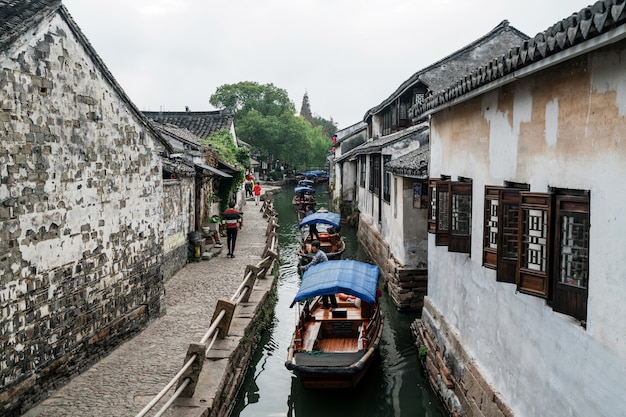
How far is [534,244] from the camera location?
5.88 meters

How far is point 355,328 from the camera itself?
11.8 m

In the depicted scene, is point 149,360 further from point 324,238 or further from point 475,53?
point 475,53

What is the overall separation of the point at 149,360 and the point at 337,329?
4.17 metres

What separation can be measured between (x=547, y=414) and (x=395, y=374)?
5.86 metres

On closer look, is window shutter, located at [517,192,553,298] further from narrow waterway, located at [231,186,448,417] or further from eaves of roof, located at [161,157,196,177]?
eaves of roof, located at [161,157,196,177]

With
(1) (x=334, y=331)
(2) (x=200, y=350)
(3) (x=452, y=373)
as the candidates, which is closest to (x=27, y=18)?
(2) (x=200, y=350)

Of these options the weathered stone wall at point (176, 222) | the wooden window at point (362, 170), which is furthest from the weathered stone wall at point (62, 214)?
the wooden window at point (362, 170)

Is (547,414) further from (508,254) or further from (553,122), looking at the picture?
(553,122)

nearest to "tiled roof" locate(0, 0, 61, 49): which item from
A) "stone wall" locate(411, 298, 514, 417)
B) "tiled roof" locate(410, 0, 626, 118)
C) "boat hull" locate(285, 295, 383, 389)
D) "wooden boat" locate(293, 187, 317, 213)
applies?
"tiled roof" locate(410, 0, 626, 118)

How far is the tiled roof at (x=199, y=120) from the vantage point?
3338cm

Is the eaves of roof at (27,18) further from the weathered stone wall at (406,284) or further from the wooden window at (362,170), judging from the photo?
the wooden window at (362,170)

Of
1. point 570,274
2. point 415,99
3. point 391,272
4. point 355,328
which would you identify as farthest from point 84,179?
point 415,99

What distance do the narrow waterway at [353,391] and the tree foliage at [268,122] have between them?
4674 cm

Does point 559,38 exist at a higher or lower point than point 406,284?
higher
